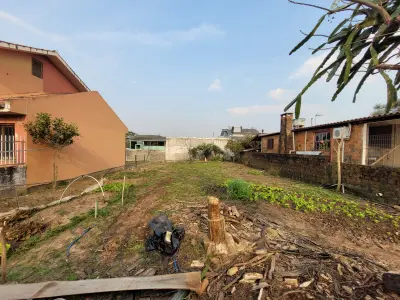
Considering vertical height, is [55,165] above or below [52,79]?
below

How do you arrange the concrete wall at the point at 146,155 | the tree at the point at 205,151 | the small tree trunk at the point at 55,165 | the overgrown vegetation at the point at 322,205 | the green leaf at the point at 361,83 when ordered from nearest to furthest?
the green leaf at the point at 361,83
the overgrown vegetation at the point at 322,205
the small tree trunk at the point at 55,165
the tree at the point at 205,151
the concrete wall at the point at 146,155

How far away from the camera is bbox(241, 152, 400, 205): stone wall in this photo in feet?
23.0

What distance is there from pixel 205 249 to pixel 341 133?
11.0m

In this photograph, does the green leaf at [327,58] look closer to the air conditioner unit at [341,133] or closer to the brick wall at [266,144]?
the air conditioner unit at [341,133]

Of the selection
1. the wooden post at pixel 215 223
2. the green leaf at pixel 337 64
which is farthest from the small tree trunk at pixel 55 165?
the green leaf at pixel 337 64

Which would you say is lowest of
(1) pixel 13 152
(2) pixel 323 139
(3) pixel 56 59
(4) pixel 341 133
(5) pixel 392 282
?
(5) pixel 392 282

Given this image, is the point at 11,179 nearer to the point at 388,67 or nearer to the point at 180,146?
the point at 388,67

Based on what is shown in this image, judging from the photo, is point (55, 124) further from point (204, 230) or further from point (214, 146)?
point (214, 146)

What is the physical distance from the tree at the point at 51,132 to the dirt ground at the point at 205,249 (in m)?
3.73

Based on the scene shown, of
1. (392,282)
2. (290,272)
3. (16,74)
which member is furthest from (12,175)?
(392,282)

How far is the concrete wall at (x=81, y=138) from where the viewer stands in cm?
887

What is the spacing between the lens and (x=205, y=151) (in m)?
24.1

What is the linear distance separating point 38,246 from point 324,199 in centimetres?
784

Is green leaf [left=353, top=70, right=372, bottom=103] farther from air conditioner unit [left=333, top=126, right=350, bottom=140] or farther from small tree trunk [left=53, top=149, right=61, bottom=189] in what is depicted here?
small tree trunk [left=53, top=149, right=61, bottom=189]
